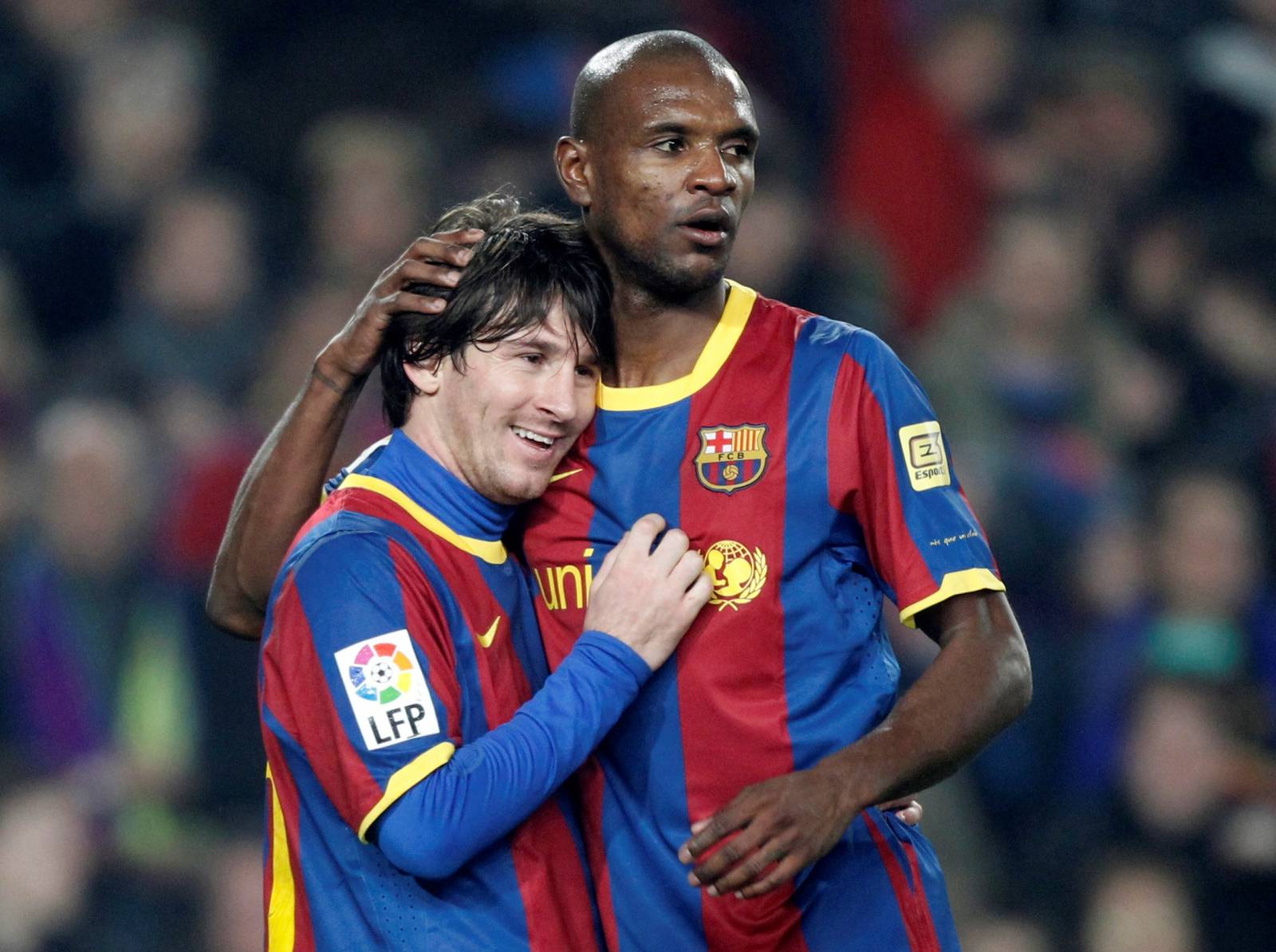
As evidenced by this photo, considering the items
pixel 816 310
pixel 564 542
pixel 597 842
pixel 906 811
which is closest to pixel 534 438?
pixel 564 542

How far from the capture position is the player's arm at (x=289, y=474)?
3.13 m

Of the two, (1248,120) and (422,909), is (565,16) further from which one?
(422,909)

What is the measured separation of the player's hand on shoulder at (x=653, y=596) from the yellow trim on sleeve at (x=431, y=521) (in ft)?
0.74

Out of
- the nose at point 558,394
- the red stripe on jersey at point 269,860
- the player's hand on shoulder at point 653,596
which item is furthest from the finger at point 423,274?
the red stripe on jersey at point 269,860

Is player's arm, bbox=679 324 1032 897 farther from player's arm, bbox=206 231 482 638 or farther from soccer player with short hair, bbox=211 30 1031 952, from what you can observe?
player's arm, bbox=206 231 482 638

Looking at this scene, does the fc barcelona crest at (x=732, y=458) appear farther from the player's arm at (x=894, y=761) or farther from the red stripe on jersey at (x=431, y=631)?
the red stripe on jersey at (x=431, y=631)

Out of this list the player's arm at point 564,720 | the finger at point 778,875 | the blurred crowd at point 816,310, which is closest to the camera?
the finger at point 778,875

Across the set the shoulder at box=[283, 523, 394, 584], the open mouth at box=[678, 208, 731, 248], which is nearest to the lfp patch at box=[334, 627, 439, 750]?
the shoulder at box=[283, 523, 394, 584]

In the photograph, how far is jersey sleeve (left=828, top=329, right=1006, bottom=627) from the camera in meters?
2.72

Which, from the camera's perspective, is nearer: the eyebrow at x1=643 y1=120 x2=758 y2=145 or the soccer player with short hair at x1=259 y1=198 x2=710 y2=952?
the soccer player with short hair at x1=259 y1=198 x2=710 y2=952

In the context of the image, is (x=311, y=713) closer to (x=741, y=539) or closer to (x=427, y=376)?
(x=427, y=376)

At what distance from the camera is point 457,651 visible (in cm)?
280

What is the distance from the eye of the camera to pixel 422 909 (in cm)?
274

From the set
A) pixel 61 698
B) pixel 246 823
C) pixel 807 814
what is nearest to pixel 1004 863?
pixel 246 823
